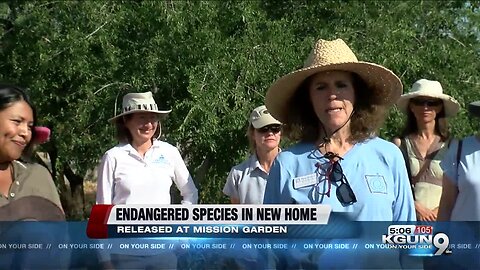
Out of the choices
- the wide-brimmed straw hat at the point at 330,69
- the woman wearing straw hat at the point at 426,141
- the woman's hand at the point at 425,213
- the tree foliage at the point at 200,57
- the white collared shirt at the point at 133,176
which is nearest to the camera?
the wide-brimmed straw hat at the point at 330,69

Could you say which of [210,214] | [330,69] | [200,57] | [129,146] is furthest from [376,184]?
[200,57]

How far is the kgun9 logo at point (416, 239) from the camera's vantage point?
2.93m

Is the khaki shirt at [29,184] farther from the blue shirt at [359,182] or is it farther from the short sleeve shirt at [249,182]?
the short sleeve shirt at [249,182]

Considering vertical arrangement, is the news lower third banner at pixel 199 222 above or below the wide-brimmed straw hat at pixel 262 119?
below

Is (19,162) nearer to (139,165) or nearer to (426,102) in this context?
(139,165)

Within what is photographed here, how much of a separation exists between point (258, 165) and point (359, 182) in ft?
6.95

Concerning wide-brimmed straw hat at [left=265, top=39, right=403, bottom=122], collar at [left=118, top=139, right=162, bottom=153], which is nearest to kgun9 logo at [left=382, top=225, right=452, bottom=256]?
wide-brimmed straw hat at [left=265, top=39, right=403, bottom=122]

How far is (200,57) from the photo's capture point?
23.9ft

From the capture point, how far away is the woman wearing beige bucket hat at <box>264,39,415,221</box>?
286 centimetres

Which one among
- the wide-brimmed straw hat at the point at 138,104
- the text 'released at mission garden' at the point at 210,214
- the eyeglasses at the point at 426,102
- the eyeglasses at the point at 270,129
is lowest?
the text 'released at mission garden' at the point at 210,214

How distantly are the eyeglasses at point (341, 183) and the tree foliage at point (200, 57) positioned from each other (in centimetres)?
397

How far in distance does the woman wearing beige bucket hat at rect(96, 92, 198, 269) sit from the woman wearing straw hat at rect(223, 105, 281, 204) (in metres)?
0.37

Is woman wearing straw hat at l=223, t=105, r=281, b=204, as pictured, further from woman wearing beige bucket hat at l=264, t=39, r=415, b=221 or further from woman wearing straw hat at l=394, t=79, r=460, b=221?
woman wearing beige bucket hat at l=264, t=39, r=415, b=221

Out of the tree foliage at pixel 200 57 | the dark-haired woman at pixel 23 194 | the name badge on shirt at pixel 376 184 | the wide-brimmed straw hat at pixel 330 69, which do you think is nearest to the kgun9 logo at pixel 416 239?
the name badge on shirt at pixel 376 184
